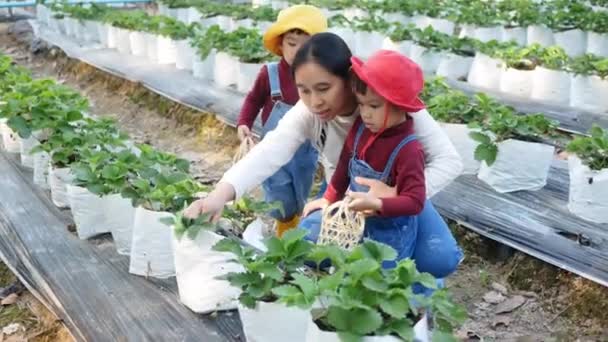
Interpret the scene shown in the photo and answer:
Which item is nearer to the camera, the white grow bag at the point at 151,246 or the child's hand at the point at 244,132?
the white grow bag at the point at 151,246

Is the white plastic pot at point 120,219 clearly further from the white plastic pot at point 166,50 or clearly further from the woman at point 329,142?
the white plastic pot at point 166,50

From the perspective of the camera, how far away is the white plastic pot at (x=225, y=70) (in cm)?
700

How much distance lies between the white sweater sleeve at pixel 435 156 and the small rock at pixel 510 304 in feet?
3.61

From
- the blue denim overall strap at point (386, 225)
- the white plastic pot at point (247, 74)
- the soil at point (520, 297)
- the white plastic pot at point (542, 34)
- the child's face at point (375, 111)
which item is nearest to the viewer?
the child's face at point (375, 111)

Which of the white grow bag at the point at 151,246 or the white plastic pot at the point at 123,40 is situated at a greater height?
the white grow bag at the point at 151,246

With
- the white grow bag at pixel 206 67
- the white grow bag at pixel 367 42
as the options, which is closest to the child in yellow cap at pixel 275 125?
the white grow bag at pixel 206 67

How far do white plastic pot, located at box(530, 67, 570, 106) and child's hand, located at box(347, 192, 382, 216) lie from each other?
407cm

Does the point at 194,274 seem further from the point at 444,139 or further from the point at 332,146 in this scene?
the point at 444,139

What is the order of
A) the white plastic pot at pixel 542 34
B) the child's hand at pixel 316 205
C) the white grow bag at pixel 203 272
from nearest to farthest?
the child's hand at pixel 316 205
the white grow bag at pixel 203 272
the white plastic pot at pixel 542 34

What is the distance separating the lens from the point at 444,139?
2684mm

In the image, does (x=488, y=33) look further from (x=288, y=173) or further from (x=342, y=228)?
(x=342, y=228)

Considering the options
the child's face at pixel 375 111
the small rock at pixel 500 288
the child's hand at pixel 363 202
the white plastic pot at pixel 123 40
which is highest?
the child's face at pixel 375 111

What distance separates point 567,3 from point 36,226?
6.72m

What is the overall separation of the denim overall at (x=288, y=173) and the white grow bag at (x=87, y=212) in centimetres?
81
